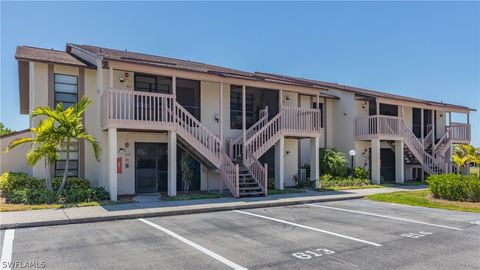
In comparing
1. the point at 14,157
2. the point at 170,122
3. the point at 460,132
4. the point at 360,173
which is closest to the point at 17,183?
the point at 14,157

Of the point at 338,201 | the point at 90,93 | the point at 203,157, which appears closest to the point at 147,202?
the point at 203,157

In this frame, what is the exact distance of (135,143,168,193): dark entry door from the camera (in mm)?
15836

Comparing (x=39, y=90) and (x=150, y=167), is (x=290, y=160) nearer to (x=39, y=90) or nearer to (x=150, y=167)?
(x=150, y=167)

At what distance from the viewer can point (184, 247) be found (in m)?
7.28

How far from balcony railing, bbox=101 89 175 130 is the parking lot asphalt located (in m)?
4.29

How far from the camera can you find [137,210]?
11.2m

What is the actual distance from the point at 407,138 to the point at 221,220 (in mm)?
16618

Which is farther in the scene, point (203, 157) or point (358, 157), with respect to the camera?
point (358, 157)

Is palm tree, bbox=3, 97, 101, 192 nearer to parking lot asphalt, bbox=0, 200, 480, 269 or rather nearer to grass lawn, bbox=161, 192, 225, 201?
grass lawn, bbox=161, 192, 225, 201

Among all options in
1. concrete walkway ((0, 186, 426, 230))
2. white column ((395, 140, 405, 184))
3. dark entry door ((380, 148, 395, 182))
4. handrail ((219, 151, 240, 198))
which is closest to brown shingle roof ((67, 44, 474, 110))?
white column ((395, 140, 405, 184))

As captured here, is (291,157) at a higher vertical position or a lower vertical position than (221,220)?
higher

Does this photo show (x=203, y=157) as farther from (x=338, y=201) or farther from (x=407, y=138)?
(x=407, y=138)

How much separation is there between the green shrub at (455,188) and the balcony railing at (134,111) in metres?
11.1

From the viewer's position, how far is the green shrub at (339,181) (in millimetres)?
19109
